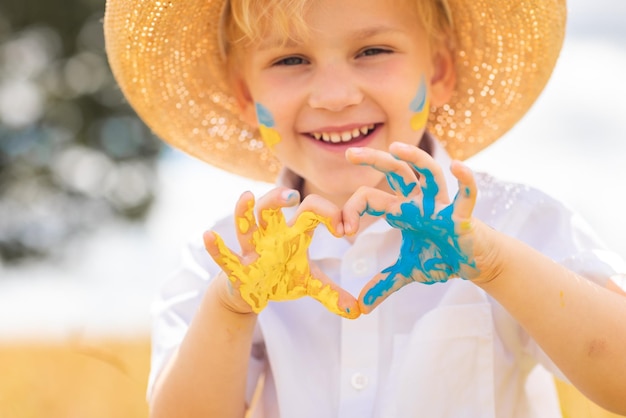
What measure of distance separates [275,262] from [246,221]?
0.38 ft

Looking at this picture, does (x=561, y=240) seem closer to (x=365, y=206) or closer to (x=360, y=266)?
(x=360, y=266)

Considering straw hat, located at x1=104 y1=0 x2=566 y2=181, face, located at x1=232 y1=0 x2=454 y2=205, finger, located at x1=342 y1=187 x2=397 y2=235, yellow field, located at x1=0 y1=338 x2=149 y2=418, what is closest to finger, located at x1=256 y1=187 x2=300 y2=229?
finger, located at x1=342 y1=187 x2=397 y2=235

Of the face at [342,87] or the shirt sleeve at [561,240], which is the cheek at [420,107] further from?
the shirt sleeve at [561,240]

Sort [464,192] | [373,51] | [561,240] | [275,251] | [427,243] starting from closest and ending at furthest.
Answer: [464,192] → [427,243] → [275,251] → [561,240] → [373,51]

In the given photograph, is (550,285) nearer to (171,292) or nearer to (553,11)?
(553,11)

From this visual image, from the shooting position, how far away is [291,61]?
231cm

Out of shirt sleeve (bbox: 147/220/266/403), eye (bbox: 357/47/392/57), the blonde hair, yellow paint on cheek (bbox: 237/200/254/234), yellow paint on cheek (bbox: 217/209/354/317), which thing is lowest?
shirt sleeve (bbox: 147/220/266/403)

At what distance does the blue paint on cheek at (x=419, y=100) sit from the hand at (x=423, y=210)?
638 millimetres

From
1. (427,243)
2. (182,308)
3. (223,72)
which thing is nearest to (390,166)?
(427,243)

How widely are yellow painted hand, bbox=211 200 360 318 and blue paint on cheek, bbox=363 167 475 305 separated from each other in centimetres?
17

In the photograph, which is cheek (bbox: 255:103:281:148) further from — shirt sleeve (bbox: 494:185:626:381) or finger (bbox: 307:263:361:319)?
shirt sleeve (bbox: 494:185:626:381)

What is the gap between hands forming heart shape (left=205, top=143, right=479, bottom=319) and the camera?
164 centimetres

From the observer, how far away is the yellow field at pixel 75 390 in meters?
3.29

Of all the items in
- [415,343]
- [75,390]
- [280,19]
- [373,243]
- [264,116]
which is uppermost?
[280,19]
